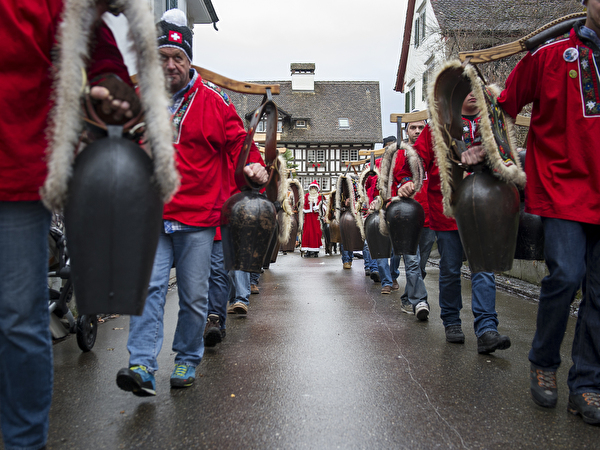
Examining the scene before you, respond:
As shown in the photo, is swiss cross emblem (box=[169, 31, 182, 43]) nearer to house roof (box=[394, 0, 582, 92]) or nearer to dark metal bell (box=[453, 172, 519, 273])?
dark metal bell (box=[453, 172, 519, 273])

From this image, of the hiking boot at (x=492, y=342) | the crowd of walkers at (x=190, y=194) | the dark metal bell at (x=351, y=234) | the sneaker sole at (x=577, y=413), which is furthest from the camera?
the dark metal bell at (x=351, y=234)

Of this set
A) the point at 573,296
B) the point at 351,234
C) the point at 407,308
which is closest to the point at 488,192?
the point at 573,296

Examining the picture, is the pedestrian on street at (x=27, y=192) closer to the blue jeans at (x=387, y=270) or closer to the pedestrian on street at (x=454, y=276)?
the pedestrian on street at (x=454, y=276)

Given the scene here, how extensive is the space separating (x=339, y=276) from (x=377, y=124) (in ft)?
131

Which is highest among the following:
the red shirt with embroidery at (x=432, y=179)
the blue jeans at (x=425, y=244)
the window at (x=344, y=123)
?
the window at (x=344, y=123)

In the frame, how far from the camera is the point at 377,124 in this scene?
48469 millimetres

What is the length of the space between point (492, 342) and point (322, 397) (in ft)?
5.10

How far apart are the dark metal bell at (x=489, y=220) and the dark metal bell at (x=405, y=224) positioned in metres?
1.57

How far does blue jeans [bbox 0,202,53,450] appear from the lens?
183 centimetres

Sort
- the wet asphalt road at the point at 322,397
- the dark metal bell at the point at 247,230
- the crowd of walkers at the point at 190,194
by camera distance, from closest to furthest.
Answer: the crowd of walkers at the point at 190,194 → the wet asphalt road at the point at 322,397 → the dark metal bell at the point at 247,230

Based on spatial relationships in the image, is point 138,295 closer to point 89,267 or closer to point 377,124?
point 89,267

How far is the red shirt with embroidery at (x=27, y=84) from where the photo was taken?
172 centimetres

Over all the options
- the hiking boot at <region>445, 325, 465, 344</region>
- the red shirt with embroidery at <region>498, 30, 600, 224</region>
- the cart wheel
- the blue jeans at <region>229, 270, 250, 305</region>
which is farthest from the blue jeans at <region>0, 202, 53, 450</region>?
the blue jeans at <region>229, 270, 250, 305</region>

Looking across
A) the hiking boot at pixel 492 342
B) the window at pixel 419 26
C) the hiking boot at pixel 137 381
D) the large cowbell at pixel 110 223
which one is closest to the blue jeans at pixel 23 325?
the large cowbell at pixel 110 223
